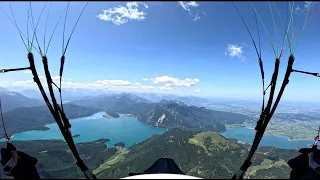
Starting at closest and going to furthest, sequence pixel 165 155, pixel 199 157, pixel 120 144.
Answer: pixel 199 157 → pixel 165 155 → pixel 120 144

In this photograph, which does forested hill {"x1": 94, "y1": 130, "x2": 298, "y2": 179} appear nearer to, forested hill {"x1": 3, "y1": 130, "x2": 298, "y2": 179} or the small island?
forested hill {"x1": 3, "y1": 130, "x2": 298, "y2": 179}

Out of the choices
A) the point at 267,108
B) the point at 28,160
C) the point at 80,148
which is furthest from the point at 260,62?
the point at 80,148

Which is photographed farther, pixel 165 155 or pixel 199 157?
pixel 165 155

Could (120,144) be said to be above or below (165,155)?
below

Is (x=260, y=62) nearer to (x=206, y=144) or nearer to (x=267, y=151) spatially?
(x=206, y=144)

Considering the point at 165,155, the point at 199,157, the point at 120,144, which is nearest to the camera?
the point at 199,157

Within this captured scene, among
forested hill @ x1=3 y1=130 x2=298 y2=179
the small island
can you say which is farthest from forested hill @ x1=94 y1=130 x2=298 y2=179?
the small island

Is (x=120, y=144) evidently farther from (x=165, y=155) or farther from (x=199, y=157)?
(x=199, y=157)

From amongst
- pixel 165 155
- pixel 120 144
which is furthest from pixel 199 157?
pixel 120 144

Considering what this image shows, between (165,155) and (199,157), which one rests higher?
(199,157)

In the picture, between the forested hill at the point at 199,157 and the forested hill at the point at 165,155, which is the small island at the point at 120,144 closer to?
the forested hill at the point at 165,155

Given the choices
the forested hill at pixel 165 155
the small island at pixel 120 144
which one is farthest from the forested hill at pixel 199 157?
the small island at pixel 120 144

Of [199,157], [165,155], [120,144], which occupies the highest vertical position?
[199,157]
